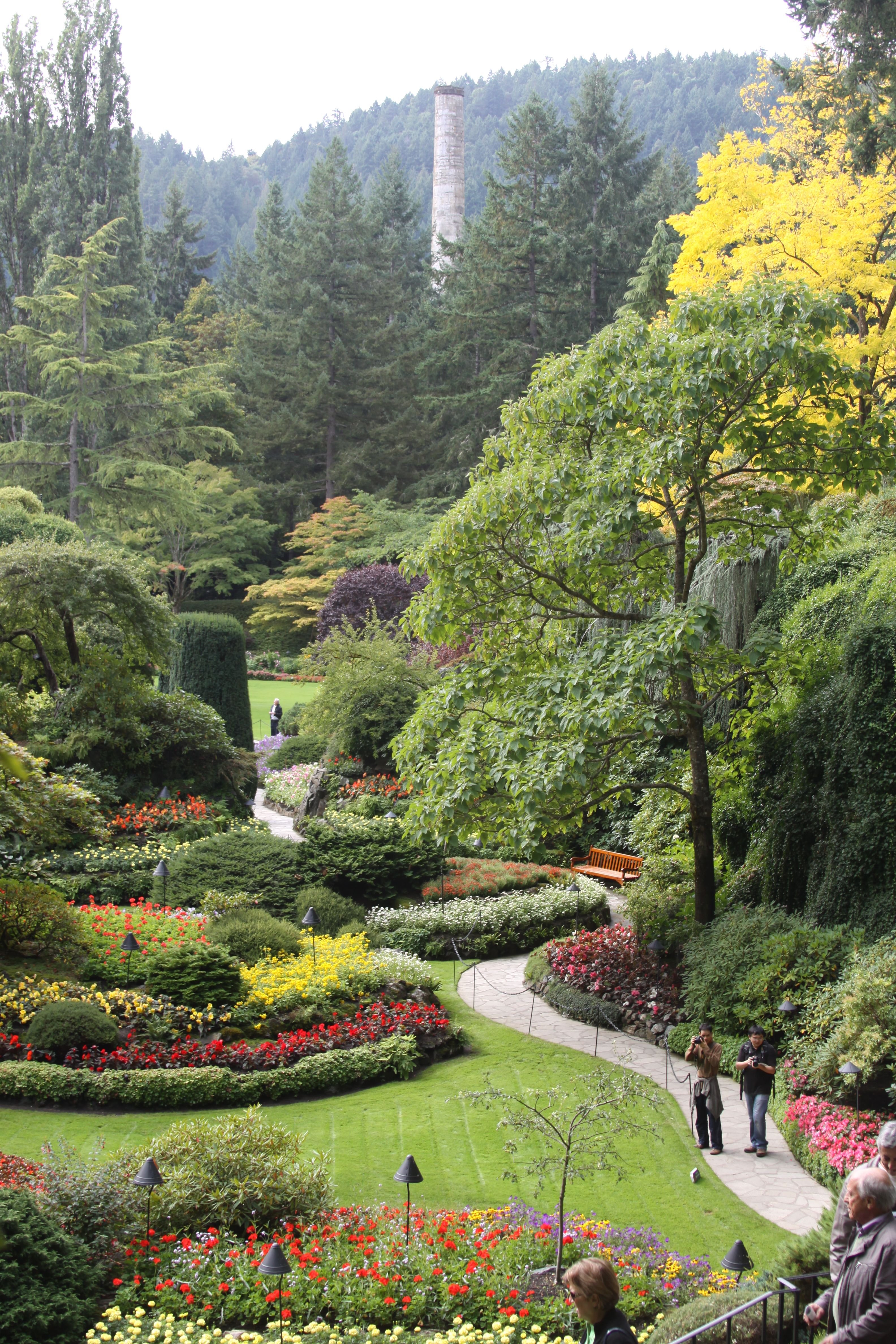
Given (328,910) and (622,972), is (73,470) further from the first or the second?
(622,972)

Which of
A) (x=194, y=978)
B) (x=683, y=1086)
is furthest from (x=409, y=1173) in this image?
(x=194, y=978)

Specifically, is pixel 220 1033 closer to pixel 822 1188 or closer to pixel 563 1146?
pixel 563 1146

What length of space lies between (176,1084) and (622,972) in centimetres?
550

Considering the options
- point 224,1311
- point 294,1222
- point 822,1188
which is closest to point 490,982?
point 822,1188

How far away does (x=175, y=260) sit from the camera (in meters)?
59.3

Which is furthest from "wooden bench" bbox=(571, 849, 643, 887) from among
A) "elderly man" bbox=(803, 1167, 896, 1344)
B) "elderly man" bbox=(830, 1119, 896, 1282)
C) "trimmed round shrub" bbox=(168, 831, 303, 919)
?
"elderly man" bbox=(803, 1167, 896, 1344)

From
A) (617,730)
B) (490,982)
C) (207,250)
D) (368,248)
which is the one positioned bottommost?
(490,982)

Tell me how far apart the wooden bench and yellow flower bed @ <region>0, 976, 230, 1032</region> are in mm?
7949

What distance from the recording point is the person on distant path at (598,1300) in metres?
3.94

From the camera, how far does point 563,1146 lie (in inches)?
339

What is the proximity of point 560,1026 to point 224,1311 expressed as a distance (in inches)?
256

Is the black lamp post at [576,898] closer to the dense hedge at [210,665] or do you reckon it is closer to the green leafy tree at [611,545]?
the green leafy tree at [611,545]

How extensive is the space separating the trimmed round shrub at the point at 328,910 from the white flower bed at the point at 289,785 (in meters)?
7.02

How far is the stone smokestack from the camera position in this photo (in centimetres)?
5772
